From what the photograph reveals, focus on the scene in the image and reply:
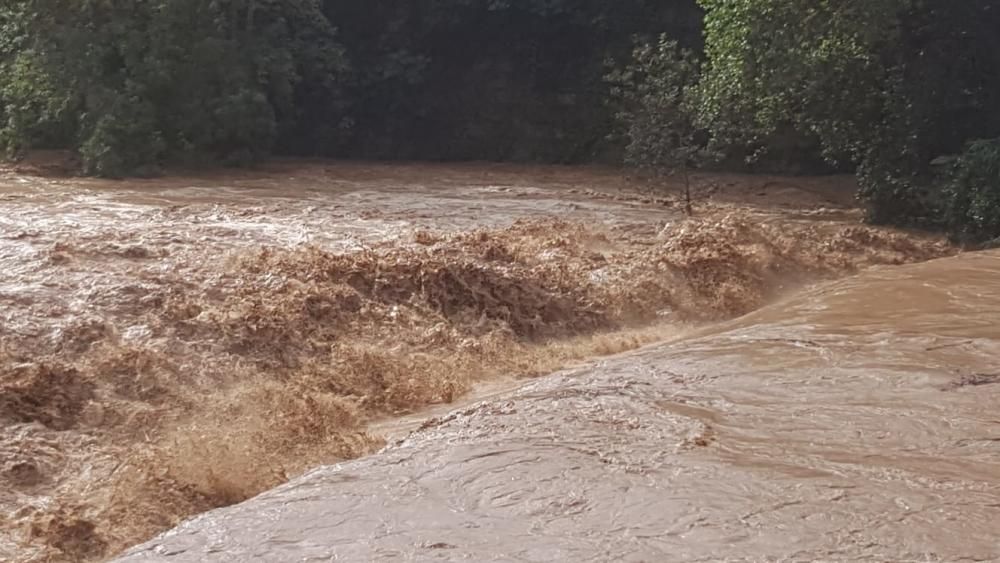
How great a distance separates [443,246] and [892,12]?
6.55m

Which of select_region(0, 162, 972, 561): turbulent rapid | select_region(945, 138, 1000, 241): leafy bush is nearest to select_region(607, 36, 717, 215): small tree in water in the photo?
select_region(0, 162, 972, 561): turbulent rapid

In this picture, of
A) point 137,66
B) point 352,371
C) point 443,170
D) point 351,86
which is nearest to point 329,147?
point 351,86

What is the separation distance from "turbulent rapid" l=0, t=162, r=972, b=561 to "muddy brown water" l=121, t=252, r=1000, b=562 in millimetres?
21

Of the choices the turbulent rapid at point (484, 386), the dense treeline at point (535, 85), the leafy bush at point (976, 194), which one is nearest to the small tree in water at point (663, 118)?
the dense treeline at point (535, 85)

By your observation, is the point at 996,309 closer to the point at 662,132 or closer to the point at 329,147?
the point at 662,132

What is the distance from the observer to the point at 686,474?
6.27m

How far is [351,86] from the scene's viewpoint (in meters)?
25.0

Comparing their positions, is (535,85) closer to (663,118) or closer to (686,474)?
(663,118)

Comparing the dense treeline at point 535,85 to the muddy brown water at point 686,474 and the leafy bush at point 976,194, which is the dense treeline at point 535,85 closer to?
the leafy bush at point 976,194

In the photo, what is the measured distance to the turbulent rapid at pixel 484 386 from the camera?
5.71m

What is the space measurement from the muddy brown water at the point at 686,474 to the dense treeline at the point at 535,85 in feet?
24.8

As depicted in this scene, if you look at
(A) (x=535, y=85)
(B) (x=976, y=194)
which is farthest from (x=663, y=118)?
(A) (x=535, y=85)

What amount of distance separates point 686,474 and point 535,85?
1967cm

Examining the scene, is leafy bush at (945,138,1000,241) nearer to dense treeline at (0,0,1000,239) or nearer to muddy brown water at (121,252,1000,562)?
dense treeline at (0,0,1000,239)
